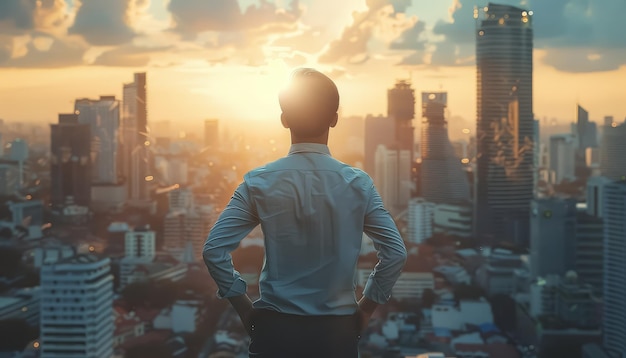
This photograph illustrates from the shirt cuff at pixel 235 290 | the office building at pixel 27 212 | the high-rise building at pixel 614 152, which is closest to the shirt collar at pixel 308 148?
the shirt cuff at pixel 235 290

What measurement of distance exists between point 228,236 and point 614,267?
580 centimetres

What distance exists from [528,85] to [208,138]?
4.48m

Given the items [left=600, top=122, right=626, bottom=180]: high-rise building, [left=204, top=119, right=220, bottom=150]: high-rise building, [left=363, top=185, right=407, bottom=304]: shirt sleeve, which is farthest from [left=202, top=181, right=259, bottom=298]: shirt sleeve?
[left=600, top=122, right=626, bottom=180]: high-rise building

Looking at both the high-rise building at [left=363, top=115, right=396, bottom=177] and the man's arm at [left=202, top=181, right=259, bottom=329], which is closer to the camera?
the man's arm at [left=202, top=181, right=259, bottom=329]

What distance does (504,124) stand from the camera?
8766 mm

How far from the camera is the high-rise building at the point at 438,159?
7.39 metres

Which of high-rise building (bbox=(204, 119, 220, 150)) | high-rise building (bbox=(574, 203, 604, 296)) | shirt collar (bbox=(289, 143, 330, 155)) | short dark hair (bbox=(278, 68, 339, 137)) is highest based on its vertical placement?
high-rise building (bbox=(204, 119, 220, 150))

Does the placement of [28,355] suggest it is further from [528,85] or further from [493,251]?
[528,85]

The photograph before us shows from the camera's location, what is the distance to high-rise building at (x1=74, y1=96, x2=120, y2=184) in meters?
6.38

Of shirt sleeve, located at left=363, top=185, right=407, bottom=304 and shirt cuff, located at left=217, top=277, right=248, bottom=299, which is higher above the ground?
shirt sleeve, located at left=363, top=185, right=407, bottom=304

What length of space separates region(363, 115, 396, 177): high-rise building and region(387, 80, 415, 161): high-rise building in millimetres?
116

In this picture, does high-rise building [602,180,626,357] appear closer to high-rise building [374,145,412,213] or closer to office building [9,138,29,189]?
high-rise building [374,145,412,213]

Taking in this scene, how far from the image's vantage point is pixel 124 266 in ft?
19.0

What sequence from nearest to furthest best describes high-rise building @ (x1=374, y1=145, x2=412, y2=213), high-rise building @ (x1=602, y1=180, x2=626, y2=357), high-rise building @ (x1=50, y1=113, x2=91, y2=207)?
high-rise building @ (x1=602, y1=180, x2=626, y2=357) → high-rise building @ (x1=50, y1=113, x2=91, y2=207) → high-rise building @ (x1=374, y1=145, x2=412, y2=213)
